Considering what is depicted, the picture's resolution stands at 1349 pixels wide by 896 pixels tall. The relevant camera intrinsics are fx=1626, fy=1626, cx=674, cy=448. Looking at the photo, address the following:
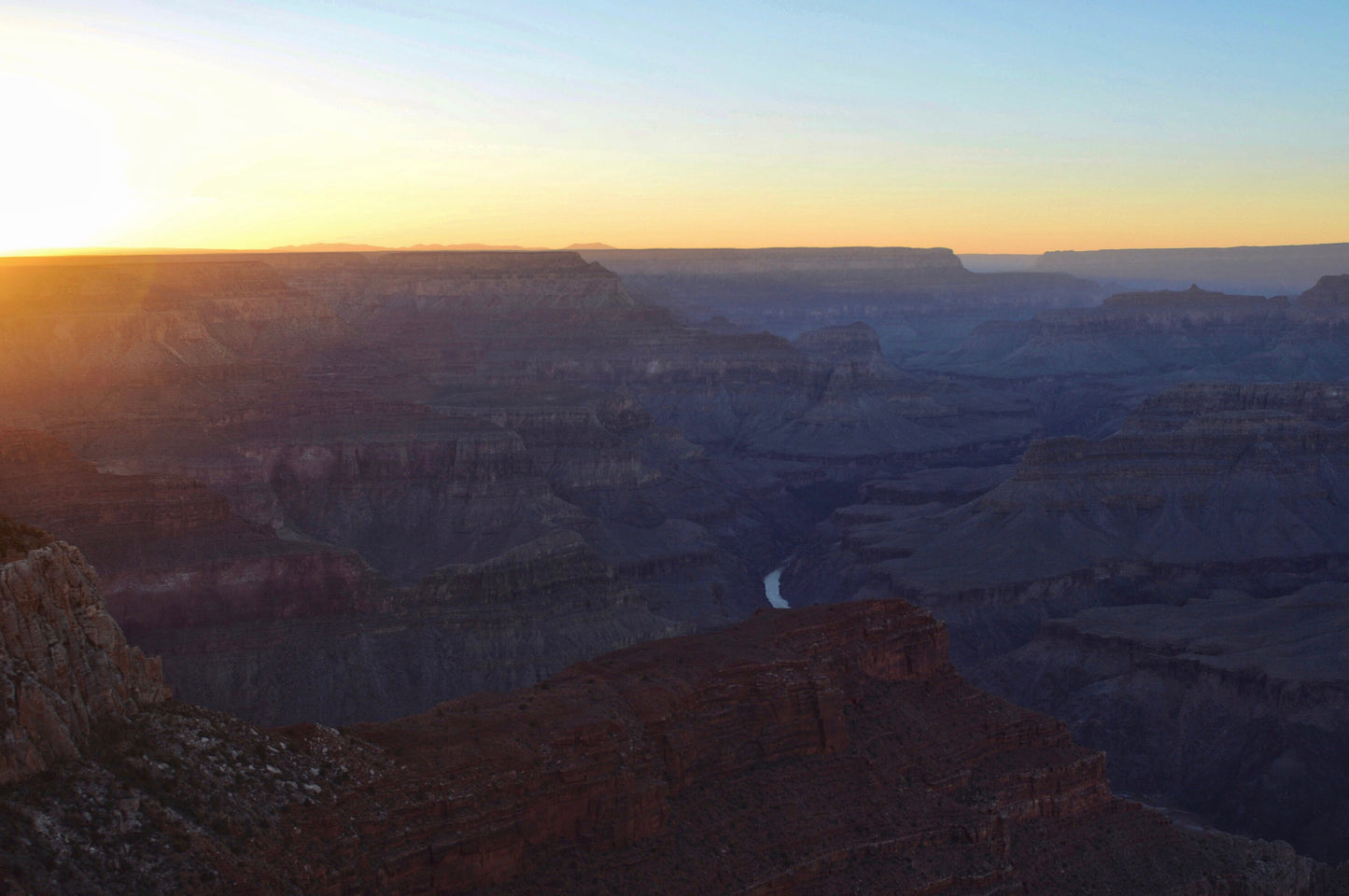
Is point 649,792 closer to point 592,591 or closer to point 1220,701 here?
point 1220,701

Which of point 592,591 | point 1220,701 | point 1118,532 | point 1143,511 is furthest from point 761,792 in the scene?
point 1143,511

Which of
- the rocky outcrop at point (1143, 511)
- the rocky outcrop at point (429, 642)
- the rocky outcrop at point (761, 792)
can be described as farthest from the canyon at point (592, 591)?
the rocky outcrop at point (1143, 511)

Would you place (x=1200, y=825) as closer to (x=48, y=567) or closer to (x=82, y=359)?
(x=48, y=567)

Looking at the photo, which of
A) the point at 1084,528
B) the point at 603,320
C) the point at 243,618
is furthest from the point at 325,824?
the point at 603,320

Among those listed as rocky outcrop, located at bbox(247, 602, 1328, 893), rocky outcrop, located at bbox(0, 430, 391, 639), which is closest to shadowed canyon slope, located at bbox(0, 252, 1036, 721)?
rocky outcrop, located at bbox(0, 430, 391, 639)

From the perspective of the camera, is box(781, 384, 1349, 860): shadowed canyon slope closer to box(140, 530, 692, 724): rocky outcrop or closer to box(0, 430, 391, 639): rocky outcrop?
box(140, 530, 692, 724): rocky outcrop

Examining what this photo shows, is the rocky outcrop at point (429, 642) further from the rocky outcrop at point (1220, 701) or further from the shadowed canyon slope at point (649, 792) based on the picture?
the shadowed canyon slope at point (649, 792)
